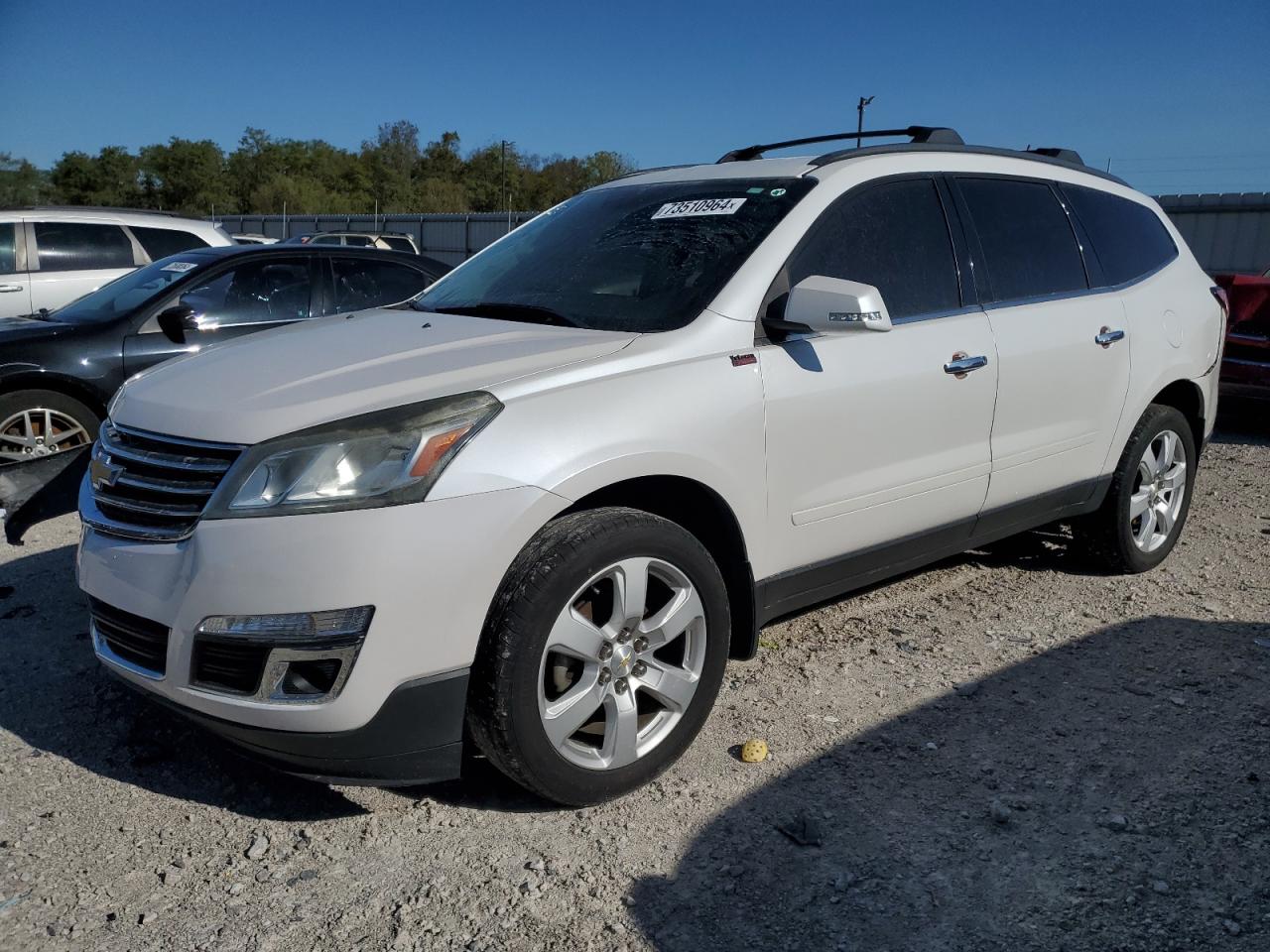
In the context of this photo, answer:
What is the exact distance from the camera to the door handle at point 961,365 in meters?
3.74

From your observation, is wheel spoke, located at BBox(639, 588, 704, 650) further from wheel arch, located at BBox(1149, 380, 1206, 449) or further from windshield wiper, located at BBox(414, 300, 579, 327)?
wheel arch, located at BBox(1149, 380, 1206, 449)

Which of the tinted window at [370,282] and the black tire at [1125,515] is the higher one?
the tinted window at [370,282]

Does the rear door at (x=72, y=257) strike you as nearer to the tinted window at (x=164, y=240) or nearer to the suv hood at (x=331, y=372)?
the tinted window at (x=164, y=240)

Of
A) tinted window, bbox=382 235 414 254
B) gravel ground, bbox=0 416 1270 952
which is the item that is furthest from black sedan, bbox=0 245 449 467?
tinted window, bbox=382 235 414 254

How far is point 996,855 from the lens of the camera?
272 centimetres

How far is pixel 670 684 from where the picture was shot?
302cm

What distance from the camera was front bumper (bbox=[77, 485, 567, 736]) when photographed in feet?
8.09

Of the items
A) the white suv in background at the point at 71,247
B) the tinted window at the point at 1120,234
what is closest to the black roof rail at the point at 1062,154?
the tinted window at the point at 1120,234

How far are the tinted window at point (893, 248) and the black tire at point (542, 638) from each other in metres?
1.10

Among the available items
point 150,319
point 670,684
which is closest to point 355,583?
point 670,684

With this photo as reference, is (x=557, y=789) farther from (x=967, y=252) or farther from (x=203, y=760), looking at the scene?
(x=967, y=252)

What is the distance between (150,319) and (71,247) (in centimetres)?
365

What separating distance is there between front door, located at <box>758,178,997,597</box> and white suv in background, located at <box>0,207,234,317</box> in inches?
300

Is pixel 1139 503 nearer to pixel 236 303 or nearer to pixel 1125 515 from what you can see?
pixel 1125 515
